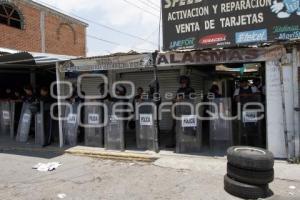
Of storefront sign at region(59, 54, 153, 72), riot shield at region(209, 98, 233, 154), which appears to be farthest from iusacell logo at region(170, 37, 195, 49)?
riot shield at region(209, 98, 233, 154)

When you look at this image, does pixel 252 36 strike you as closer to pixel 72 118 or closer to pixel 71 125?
pixel 72 118

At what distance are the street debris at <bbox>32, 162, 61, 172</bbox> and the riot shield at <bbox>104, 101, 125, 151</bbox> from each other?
68.9 inches

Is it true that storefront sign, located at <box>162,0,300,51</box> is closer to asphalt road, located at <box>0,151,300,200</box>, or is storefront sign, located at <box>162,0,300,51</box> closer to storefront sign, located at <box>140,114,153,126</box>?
storefront sign, located at <box>140,114,153,126</box>

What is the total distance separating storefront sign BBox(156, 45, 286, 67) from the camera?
8857mm

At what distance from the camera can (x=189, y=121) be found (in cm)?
1009

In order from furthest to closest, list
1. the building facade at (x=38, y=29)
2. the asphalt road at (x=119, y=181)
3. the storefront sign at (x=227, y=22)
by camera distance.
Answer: the building facade at (x=38, y=29) < the storefront sign at (x=227, y=22) < the asphalt road at (x=119, y=181)

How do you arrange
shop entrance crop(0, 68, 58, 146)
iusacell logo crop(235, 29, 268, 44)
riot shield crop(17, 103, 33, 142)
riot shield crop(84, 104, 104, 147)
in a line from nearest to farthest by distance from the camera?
iusacell logo crop(235, 29, 268, 44) < riot shield crop(84, 104, 104, 147) < shop entrance crop(0, 68, 58, 146) < riot shield crop(17, 103, 33, 142)

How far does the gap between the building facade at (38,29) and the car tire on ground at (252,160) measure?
16373mm

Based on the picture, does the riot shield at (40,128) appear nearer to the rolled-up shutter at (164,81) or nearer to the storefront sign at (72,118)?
the storefront sign at (72,118)

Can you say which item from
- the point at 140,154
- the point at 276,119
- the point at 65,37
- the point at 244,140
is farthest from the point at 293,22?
the point at 65,37

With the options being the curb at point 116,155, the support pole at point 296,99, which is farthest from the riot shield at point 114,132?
the support pole at point 296,99

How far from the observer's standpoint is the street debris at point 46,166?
30.9ft

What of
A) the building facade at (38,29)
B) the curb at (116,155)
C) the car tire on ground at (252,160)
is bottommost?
the curb at (116,155)

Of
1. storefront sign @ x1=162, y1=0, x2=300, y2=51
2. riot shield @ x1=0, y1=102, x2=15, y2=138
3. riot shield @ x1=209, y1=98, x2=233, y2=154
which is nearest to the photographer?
storefront sign @ x1=162, y1=0, x2=300, y2=51
